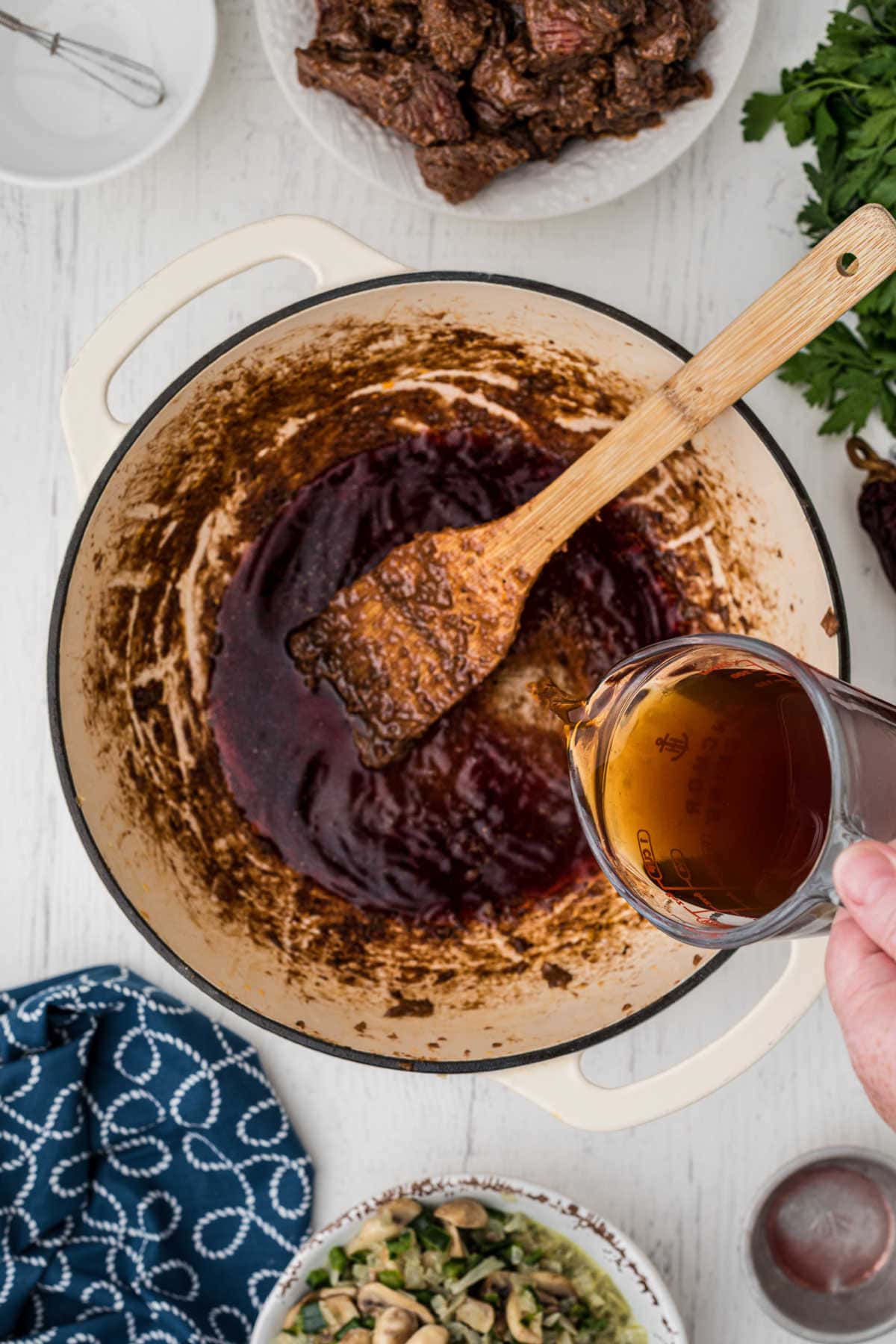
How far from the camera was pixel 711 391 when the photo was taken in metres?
1.22

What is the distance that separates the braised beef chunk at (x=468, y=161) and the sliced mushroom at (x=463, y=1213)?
1.17m

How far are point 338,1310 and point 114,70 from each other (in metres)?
1.52

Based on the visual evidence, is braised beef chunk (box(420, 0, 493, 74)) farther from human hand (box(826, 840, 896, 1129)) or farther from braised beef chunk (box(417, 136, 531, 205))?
human hand (box(826, 840, 896, 1129))

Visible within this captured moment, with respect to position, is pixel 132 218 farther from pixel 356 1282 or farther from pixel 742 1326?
pixel 742 1326

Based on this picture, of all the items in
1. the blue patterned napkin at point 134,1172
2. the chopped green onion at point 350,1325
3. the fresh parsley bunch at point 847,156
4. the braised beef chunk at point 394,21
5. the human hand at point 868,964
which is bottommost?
the human hand at point 868,964

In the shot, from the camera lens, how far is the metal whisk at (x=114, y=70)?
4.83 feet

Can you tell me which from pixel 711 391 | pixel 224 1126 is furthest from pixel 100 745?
pixel 711 391

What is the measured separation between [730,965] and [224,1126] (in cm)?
67

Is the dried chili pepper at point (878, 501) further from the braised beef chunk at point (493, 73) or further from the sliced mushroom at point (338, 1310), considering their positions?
the sliced mushroom at point (338, 1310)

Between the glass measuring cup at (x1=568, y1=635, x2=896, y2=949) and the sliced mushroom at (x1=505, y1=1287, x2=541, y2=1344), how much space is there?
655 mm

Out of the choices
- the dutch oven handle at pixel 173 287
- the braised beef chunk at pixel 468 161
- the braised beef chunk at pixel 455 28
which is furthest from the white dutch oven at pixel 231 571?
the braised beef chunk at pixel 455 28

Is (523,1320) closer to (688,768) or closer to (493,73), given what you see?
(688,768)

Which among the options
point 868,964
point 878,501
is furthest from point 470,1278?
point 878,501

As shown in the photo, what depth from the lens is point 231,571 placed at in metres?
1.51
